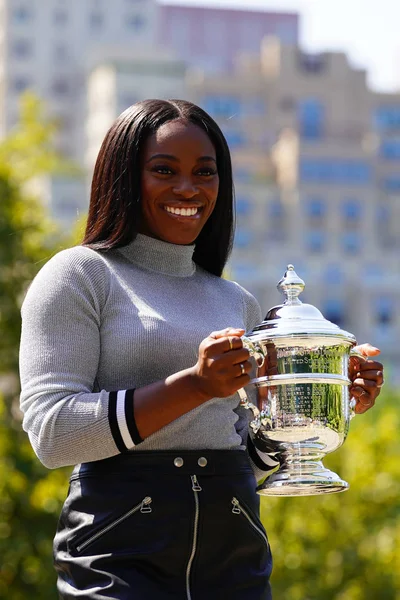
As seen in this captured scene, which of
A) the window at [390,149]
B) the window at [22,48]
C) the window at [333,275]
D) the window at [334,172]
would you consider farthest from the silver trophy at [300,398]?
the window at [22,48]

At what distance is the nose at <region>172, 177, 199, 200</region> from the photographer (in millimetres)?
3432

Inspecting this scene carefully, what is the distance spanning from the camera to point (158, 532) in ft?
10.6

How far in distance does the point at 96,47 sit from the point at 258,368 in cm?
8788

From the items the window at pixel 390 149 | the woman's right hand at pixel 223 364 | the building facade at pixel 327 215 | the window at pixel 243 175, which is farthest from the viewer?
the window at pixel 390 149

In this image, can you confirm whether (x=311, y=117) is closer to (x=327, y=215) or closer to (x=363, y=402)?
(x=327, y=215)

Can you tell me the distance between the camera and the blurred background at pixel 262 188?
11.1 meters

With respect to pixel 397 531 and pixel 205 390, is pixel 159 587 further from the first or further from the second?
pixel 397 531

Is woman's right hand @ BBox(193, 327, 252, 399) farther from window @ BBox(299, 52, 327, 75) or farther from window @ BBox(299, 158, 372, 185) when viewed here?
window @ BBox(299, 52, 327, 75)

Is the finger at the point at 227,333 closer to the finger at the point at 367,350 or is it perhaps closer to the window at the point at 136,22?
the finger at the point at 367,350

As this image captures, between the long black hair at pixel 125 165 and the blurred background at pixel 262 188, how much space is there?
7.03 metres

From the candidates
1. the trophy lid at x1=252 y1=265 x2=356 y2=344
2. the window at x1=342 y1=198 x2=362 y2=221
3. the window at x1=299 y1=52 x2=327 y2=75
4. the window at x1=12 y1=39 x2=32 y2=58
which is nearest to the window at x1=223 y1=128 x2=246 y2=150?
the window at x1=299 y1=52 x2=327 y2=75

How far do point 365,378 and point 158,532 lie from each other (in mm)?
668

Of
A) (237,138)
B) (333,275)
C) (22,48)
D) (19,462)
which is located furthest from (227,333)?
(22,48)

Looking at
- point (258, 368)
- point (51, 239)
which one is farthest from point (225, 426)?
point (51, 239)
